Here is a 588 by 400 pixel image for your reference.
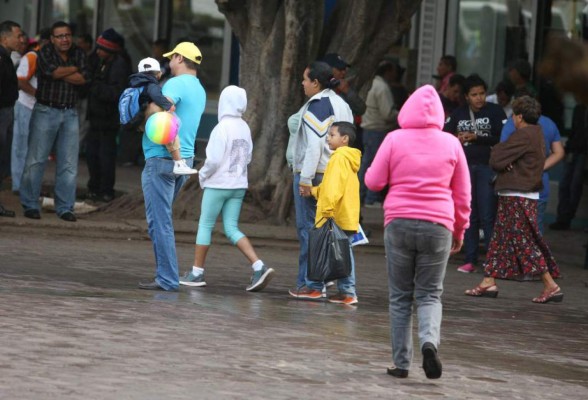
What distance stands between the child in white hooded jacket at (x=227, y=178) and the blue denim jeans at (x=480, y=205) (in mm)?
3355

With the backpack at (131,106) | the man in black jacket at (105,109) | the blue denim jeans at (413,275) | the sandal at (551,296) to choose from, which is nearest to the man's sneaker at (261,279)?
the backpack at (131,106)

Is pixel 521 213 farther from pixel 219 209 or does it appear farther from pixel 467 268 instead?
pixel 219 209

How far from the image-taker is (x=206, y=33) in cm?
2069

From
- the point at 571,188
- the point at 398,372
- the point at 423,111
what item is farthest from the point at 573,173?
the point at 398,372

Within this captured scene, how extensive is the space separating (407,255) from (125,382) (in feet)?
5.67

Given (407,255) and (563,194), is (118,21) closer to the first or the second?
(563,194)

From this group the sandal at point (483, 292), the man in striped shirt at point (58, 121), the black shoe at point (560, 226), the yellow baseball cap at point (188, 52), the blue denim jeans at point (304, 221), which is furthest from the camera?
the black shoe at point (560, 226)

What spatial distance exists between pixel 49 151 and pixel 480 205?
4.62 meters

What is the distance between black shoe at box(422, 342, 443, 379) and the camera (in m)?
6.55

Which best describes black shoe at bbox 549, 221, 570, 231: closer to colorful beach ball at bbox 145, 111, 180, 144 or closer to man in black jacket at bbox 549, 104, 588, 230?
man in black jacket at bbox 549, 104, 588, 230

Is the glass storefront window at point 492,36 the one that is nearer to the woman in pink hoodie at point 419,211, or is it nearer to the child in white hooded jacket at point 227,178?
the child in white hooded jacket at point 227,178

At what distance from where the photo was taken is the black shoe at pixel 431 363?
6.55m

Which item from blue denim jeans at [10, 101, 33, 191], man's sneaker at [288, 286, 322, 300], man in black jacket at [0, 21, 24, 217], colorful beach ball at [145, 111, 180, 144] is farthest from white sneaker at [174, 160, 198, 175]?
blue denim jeans at [10, 101, 33, 191]

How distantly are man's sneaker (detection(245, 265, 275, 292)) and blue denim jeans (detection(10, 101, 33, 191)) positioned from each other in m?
5.53
